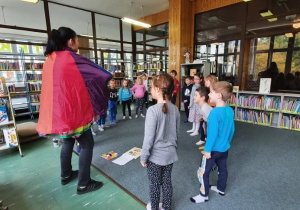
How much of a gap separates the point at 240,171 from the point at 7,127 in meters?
3.64

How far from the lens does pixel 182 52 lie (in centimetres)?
589

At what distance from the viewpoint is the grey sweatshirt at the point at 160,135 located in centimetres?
125

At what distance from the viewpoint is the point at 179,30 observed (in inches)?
223

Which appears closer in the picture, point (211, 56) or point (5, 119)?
point (5, 119)

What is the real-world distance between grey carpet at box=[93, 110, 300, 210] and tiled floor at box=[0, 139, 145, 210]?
0.17 metres

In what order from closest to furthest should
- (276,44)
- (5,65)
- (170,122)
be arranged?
(170,122)
(276,44)
(5,65)

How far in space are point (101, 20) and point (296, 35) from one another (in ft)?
23.1

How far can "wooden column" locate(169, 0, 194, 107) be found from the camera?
5.60 m

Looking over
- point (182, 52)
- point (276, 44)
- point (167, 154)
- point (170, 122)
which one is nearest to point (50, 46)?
point (170, 122)

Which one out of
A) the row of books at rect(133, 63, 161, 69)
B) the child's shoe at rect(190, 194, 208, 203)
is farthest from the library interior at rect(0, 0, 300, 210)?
the row of books at rect(133, 63, 161, 69)

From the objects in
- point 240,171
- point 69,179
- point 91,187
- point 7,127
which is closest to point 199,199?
point 240,171

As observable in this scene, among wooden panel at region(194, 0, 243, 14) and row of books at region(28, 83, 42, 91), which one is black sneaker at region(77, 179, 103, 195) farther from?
wooden panel at region(194, 0, 243, 14)

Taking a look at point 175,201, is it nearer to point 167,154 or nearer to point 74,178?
point 167,154

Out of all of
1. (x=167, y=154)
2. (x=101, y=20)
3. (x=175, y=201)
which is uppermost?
(x=101, y=20)
